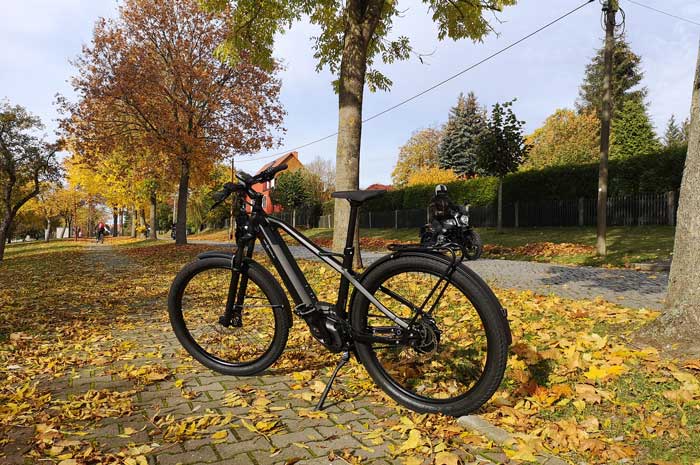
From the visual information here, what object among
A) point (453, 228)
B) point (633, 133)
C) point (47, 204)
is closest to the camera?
point (453, 228)

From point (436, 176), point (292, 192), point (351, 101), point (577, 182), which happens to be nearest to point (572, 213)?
point (577, 182)

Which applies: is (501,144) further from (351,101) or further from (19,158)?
(19,158)

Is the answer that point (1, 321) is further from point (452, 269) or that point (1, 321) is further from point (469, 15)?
point (469, 15)

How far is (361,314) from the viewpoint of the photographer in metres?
2.81

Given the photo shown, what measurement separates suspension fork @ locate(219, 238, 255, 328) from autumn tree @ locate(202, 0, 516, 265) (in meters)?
4.63

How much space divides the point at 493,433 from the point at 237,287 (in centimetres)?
197

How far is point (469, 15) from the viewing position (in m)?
9.96

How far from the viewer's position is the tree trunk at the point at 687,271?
332 cm

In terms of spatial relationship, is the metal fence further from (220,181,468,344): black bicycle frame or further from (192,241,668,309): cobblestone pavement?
(220,181,468,344): black bicycle frame

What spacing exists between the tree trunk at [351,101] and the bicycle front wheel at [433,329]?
5036 mm

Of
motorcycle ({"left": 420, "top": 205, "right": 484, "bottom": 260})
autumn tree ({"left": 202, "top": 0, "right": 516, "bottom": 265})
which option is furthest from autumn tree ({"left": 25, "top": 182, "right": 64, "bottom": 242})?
motorcycle ({"left": 420, "top": 205, "right": 484, "bottom": 260})

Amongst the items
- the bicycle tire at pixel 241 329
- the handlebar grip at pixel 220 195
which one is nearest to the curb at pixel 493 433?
the bicycle tire at pixel 241 329

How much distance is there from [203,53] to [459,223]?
1395 cm

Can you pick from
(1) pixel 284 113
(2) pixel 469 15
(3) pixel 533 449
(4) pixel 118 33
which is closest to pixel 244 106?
(1) pixel 284 113
